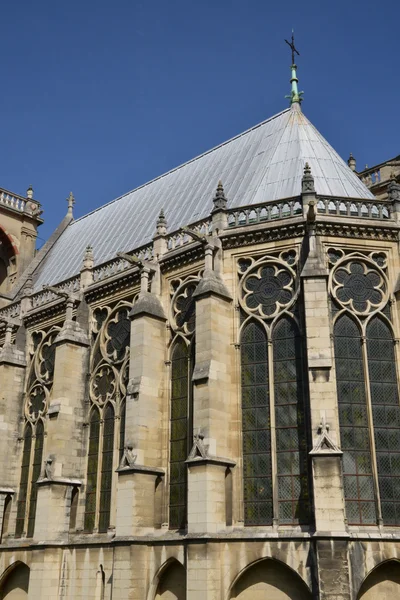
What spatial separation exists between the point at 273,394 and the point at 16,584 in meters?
12.7

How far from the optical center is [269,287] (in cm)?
1889

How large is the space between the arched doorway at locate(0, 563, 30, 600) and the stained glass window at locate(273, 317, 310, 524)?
36.9 ft

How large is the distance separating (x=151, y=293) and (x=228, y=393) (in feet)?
15.8

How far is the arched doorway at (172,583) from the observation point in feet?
56.9

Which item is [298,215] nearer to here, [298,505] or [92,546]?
[298,505]

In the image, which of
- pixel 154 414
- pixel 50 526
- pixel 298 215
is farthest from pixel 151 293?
pixel 50 526

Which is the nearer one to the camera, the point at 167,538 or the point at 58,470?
the point at 167,538

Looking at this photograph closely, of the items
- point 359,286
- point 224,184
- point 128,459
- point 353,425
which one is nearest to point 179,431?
point 128,459

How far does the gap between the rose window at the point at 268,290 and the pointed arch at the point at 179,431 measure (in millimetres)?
2576

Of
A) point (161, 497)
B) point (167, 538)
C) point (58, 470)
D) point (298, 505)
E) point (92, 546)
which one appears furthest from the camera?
point (58, 470)

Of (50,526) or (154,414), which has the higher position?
(154,414)

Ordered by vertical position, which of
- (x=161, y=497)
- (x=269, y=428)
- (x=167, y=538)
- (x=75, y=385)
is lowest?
(x=167, y=538)

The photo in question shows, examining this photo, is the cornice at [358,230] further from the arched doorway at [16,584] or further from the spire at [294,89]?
the arched doorway at [16,584]

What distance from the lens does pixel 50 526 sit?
2102 centimetres
